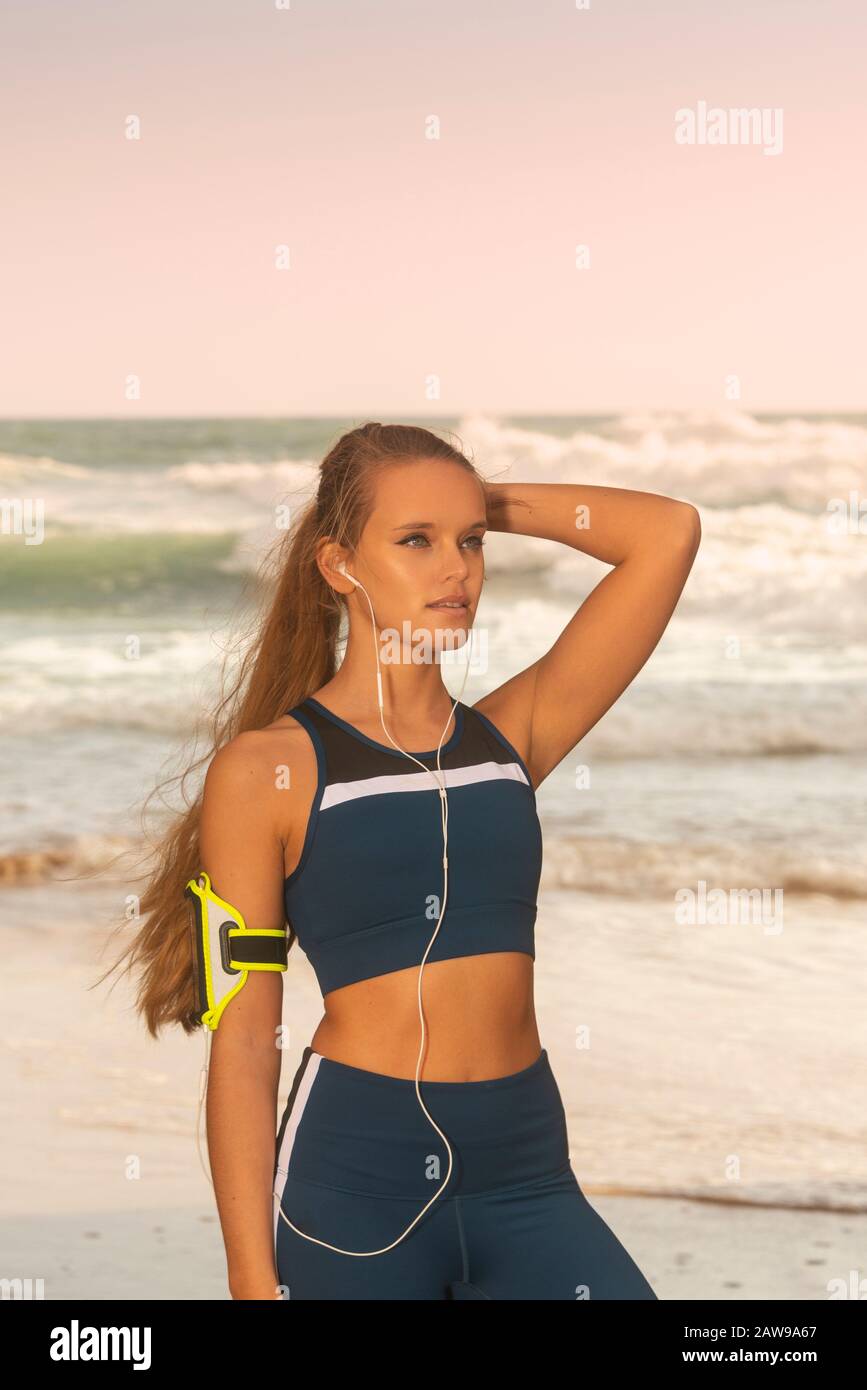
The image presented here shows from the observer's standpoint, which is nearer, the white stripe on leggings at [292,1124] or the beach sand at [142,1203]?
the white stripe on leggings at [292,1124]

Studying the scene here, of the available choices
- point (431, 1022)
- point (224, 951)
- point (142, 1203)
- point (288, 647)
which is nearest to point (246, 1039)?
point (224, 951)

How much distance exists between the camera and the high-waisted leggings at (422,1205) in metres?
2.09

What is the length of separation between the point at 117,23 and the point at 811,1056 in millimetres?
12379

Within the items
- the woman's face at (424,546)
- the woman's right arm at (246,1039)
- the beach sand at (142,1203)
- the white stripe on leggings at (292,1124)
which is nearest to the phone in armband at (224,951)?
the woman's right arm at (246,1039)

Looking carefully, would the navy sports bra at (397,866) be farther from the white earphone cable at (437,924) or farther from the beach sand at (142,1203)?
the beach sand at (142,1203)

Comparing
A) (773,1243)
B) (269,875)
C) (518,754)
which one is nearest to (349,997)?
(269,875)

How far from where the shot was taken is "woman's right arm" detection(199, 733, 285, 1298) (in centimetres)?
211

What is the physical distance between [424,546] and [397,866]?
0.44 meters

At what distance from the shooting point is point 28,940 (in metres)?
7.89

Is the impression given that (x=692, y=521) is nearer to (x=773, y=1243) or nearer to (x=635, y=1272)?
(x=635, y=1272)

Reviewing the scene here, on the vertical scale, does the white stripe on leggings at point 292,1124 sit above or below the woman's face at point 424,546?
below

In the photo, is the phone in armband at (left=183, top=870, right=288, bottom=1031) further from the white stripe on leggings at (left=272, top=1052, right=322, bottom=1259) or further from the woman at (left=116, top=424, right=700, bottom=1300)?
the white stripe on leggings at (left=272, top=1052, right=322, bottom=1259)

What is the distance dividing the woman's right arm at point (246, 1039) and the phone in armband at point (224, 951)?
11 mm

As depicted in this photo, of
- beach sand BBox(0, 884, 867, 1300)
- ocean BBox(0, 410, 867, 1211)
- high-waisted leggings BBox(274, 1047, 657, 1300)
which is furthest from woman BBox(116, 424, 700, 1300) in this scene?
beach sand BBox(0, 884, 867, 1300)
